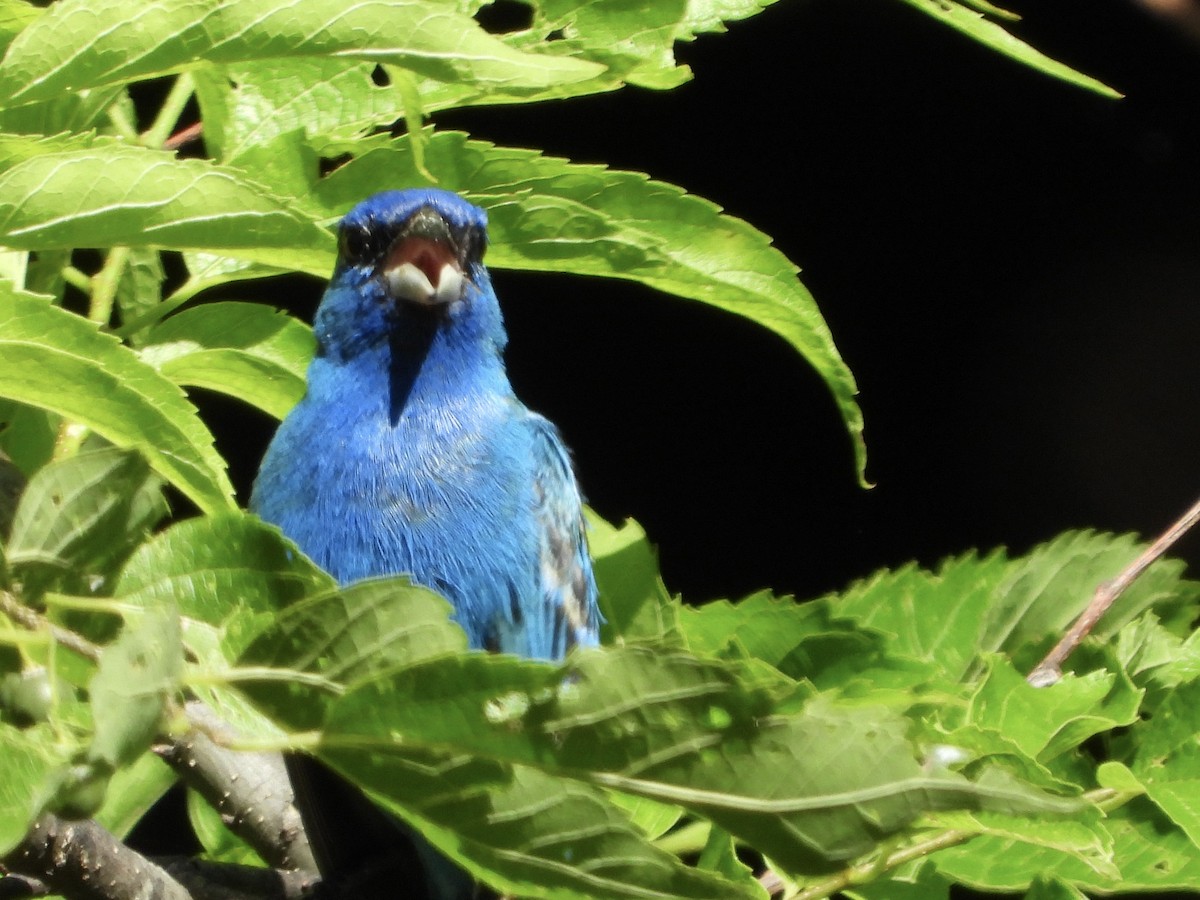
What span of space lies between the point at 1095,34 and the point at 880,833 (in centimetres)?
462

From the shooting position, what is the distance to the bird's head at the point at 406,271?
8.19 ft

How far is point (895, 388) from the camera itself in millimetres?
5406

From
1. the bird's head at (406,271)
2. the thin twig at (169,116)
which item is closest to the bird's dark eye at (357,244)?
the bird's head at (406,271)

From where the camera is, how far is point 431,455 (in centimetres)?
231

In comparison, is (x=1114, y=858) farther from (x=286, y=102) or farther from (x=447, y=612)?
(x=286, y=102)

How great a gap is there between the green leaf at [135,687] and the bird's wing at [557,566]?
145 cm

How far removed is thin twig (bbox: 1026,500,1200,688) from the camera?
140 cm

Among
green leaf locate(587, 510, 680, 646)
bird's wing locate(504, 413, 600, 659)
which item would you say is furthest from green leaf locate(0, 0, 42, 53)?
bird's wing locate(504, 413, 600, 659)

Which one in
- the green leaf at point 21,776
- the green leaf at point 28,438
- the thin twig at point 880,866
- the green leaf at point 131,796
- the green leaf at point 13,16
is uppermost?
the green leaf at point 13,16

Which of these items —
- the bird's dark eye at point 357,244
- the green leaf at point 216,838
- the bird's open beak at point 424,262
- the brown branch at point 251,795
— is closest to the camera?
the brown branch at point 251,795

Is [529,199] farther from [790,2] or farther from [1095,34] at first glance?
[1095,34]

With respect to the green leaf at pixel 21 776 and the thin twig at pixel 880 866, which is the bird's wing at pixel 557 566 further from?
the green leaf at pixel 21 776

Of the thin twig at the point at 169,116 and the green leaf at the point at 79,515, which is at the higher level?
the thin twig at the point at 169,116

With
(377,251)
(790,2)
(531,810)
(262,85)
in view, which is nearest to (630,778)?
(531,810)
